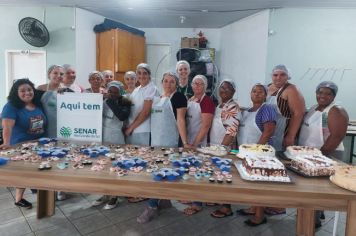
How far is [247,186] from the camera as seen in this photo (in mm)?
1235

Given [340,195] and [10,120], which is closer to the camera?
[340,195]

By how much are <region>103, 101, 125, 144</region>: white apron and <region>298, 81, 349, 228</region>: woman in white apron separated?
1521 mm

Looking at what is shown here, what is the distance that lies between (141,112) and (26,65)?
3.31m

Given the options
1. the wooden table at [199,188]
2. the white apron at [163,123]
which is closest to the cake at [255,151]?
the wooden table at [199,188]

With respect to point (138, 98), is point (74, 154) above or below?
below

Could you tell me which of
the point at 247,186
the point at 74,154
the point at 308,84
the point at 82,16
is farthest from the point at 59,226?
the point at 308,84

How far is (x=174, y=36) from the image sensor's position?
19.5ft

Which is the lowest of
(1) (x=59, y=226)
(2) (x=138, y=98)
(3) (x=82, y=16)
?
(1) (x=59, y=226)

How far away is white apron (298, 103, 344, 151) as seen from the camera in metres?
2.08

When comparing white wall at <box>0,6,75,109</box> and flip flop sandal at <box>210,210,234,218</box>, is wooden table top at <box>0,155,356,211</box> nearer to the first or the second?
flip flop sandal at <box>210,210,234,218</box>

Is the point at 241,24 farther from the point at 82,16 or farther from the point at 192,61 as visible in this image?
the point at 82,16

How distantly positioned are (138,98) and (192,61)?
317cm

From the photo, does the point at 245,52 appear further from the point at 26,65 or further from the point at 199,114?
the point at 26,65

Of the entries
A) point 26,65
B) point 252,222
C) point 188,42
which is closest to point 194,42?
point 188,42
